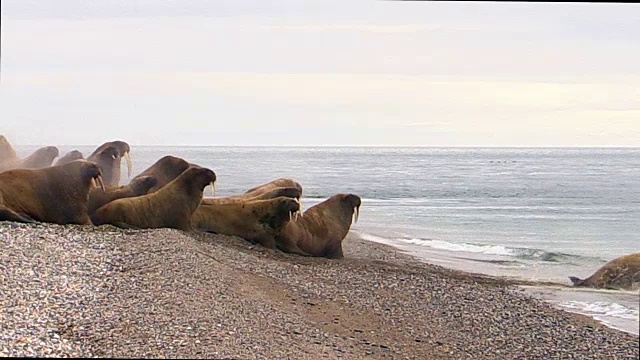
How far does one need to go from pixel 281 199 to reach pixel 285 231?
277 millimetres

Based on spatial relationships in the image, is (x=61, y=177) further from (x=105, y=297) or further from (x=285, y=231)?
(x=105, y=297)

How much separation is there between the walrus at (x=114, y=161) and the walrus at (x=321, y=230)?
67.5 inches

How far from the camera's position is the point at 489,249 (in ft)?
25.0

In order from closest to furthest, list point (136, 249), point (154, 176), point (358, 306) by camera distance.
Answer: point (358, 306), point (136, 249), point (154, 176)

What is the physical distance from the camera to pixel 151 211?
641 cm

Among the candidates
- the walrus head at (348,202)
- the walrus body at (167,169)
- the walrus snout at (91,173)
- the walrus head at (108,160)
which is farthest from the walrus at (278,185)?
the walrus snout at (91,173)

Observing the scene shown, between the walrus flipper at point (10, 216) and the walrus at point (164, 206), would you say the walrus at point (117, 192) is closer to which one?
the walrus at point (164, 206)

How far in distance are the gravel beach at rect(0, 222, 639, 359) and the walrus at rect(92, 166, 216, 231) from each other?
63cm

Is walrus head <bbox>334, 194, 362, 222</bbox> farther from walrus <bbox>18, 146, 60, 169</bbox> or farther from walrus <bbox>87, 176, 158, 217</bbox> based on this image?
walrus <bbox>18, 146, 60, 169</bbox>

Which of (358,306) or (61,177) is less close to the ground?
(61,177)

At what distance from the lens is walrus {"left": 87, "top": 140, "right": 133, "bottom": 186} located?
302 inches

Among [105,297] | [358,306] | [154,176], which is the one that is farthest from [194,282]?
[154,176]

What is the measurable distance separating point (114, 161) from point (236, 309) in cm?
442

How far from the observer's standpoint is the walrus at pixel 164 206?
627 cm
